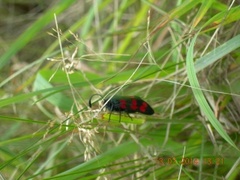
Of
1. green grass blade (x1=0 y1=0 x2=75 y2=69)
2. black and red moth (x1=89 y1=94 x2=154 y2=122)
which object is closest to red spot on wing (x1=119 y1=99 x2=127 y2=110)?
black and red moth (x1=89 y1=94 x2=154 y2=122)

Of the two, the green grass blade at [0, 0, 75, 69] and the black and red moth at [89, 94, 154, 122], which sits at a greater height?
the green grass blade at [0, 0, 75, 69]

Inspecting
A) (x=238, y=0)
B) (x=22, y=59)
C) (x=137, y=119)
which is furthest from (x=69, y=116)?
(x=22, y=59)

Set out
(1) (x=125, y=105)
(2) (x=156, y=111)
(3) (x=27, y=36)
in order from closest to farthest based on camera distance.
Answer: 1. (1) (x=125, y=105)
2. (2) (x=156, y=111)
3. (3) (x=27, y=36)

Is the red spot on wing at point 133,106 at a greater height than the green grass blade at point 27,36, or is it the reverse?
the green grass blade at point 27,36

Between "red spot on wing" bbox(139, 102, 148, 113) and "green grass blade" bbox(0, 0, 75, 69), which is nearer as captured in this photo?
"red spot on wing" bbox(139, 102, 148, 113)

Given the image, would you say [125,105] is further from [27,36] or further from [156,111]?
[27,36]

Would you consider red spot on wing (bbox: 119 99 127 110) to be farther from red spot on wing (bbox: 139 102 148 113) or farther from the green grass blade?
the green grass blade

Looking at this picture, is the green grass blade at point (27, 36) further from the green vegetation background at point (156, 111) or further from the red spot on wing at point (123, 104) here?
the red spot on wing at point (123, 104)

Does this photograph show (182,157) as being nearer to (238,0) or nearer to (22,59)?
(238,0)

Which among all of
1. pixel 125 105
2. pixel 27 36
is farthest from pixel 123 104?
pixel 27 36

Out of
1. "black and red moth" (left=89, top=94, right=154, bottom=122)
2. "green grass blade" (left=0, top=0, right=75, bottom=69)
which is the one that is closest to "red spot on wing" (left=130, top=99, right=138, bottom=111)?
"black and red moth" (left=89, top=94, right=154, bottom=122)

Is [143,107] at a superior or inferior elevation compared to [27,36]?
inferior

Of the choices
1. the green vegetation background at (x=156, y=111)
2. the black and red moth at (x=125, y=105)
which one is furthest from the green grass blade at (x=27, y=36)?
the black and red moth at (x=125, y=105)
